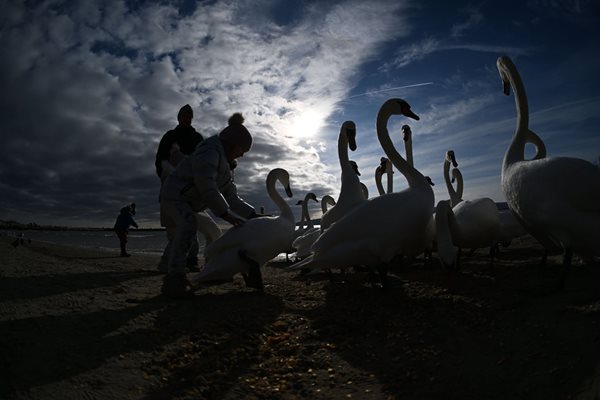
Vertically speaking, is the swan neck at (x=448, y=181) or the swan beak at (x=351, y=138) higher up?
the swan beak at (x=351, y=138)

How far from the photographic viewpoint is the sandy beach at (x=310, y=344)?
2.51 meters

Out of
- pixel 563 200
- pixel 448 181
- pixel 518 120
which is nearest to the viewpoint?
pixel 563 200

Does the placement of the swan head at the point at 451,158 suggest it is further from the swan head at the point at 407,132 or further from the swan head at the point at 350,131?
the swan head at the point at 350,131

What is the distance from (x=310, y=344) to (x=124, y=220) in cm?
1292

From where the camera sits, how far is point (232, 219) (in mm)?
4926

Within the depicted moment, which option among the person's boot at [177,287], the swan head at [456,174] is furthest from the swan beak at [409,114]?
the swan head at [456,174]

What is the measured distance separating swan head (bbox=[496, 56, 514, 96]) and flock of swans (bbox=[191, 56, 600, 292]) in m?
0.02

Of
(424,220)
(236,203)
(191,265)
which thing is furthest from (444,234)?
(191,265)

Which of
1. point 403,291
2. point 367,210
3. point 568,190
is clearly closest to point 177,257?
point 367,210

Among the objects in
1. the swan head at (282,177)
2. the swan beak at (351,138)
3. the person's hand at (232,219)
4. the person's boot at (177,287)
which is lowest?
the person's boot at (177,287)

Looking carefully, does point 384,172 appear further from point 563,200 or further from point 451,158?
point 563,200

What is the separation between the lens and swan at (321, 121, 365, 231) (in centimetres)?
753

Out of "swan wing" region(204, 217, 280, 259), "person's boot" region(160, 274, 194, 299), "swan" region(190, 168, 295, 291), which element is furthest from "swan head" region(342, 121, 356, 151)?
"person's boot" region(160, 274, 194, 299)

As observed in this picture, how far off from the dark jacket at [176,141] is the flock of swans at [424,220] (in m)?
2.07
